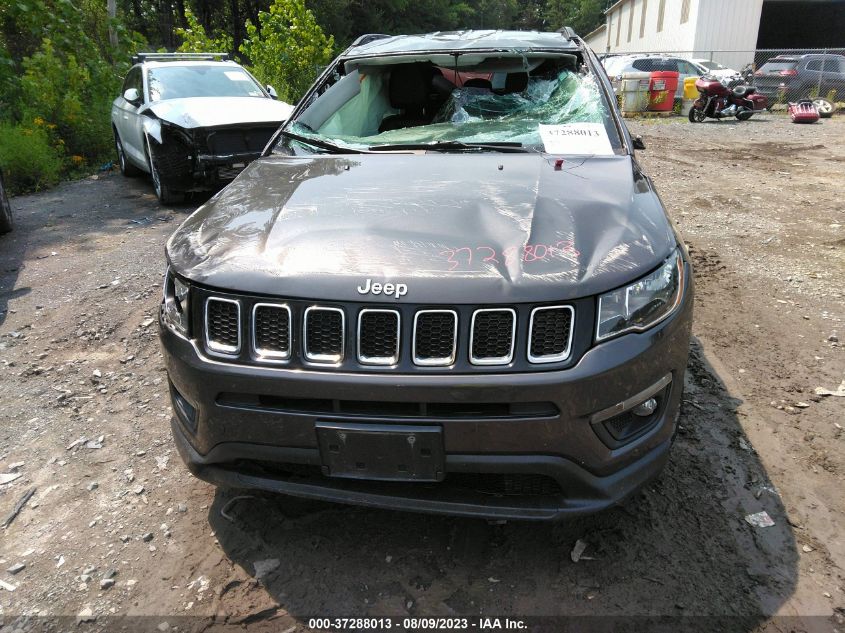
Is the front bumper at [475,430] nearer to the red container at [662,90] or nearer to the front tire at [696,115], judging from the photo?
the front tire at [696,115]

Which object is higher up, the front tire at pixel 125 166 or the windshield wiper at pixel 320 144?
the windshield wiper at pixel 320 144

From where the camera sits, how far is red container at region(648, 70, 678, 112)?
18.2m

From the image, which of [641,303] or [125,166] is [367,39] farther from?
[125,166]

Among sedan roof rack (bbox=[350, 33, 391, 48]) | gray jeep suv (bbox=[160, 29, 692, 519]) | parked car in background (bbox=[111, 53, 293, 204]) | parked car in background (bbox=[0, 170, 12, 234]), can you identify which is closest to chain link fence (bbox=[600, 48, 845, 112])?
parked car in background (bbox=[111, 53, 293, 204])

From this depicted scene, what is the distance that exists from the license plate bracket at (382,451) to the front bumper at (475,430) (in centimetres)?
3

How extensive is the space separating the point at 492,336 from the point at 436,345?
169 mm

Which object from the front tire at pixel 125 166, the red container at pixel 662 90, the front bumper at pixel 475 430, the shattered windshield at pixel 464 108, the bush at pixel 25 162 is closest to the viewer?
the front bumper at pixel 475 430

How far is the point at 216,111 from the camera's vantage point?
7.62m

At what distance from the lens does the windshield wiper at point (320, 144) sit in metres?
3.20

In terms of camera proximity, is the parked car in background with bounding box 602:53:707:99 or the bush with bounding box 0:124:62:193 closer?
the bush with bounding box 0:124:62:193

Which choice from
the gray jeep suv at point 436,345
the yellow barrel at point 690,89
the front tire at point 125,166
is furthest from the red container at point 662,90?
the gray jeep suv at point 436,345

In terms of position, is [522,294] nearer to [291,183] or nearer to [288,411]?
[288,411]

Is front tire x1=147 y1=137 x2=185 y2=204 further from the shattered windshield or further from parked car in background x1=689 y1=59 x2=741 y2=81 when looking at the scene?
parked car in background x1=689 y1=59 x2=741 y2=81

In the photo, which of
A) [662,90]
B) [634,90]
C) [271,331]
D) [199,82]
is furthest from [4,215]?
[662,90]
